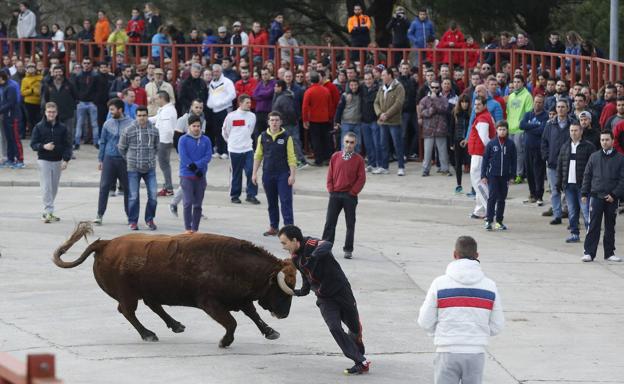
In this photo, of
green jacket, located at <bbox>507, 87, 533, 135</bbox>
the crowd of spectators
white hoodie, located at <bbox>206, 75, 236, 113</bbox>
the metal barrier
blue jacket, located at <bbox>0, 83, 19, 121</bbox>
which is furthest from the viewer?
white hoodie, located at <bbox>206, 75, 236, 113</bbox>

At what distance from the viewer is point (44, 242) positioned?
17.9 metres

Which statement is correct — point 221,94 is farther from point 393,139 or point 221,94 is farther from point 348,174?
point 348,174

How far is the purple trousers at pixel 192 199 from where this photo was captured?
1834cm

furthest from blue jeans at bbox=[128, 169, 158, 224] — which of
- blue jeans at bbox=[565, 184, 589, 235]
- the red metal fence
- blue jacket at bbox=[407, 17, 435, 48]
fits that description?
blue jacket at bbox=[407, 17, 435, 48]

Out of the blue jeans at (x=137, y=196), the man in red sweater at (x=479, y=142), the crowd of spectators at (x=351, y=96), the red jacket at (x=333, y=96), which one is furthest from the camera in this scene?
the red jacket at (x=333, y=96)

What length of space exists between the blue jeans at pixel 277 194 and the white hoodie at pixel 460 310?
9338mm

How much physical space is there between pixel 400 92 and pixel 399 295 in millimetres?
9860

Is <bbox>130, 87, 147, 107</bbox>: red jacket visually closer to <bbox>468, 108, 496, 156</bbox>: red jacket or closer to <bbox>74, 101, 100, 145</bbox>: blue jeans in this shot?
<bbox>74, 101, 100, 145</bbox>: blue jeans

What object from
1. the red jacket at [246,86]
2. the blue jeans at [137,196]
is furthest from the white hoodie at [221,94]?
the blue jeans at [137,196]

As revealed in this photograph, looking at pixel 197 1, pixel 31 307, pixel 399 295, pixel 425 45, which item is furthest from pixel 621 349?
pixel 197 1

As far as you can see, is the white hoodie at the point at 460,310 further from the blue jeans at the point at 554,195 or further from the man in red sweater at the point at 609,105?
the man in red sweater at the point at 609,105

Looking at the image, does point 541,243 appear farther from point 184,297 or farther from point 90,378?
point 90,378

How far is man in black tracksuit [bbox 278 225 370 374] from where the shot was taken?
11.3 meters

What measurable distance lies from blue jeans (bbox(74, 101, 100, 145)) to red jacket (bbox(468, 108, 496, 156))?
973 centimetres
